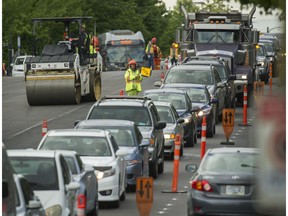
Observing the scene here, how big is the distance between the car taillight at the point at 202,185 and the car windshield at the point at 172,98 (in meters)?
16.5

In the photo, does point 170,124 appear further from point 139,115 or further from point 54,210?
point 54,210

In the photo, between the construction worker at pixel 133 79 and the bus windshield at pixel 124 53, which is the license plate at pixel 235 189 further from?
the bus windshield at pixel 124 53

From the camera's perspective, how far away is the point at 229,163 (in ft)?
66.0

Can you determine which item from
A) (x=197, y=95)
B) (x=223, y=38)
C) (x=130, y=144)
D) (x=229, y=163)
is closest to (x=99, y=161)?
(x=130, y=144)

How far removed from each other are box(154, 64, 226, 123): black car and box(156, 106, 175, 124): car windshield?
8717mm

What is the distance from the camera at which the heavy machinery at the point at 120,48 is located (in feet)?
300

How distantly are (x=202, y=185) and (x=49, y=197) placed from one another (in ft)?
9.42

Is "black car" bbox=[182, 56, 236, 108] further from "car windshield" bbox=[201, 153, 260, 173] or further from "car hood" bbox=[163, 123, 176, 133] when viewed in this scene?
"car windshield" bbox=[201, 153, 260, 173]

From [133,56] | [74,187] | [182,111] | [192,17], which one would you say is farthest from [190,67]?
[133,56]

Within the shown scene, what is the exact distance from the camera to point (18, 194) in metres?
15.2

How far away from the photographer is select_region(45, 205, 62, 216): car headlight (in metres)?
17.1

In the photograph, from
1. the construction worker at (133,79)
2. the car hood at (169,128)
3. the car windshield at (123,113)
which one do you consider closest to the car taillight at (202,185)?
the car windshield at (123,113)

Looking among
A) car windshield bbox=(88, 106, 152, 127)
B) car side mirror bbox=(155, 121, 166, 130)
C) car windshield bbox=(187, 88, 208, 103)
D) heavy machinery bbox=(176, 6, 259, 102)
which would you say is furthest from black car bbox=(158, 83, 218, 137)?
heavy machinery bbox=(176, 6, 259, 102)

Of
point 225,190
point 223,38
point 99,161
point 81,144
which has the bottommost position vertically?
point 223,38
